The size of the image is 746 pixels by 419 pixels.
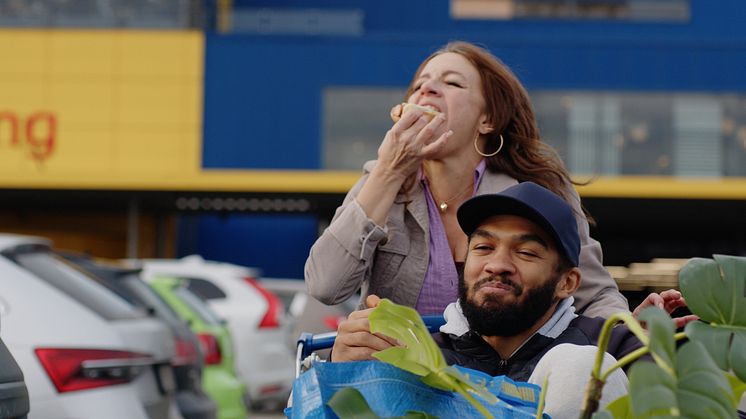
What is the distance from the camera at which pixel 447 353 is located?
330 cm

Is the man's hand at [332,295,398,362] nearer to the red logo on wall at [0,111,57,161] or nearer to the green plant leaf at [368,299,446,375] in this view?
the green plant leaf at [368,299,446,375]

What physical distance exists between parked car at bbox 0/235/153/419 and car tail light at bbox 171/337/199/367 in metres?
0.88

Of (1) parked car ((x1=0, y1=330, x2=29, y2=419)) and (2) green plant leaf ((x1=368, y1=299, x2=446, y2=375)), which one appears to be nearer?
(2) green plant leaf ((x1=368, y1=299, x2=446, y2=375))

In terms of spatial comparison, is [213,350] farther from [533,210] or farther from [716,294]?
[716,294]

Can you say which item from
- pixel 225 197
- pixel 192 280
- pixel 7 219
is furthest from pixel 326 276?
pixel 7 219

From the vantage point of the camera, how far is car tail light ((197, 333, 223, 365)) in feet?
34.9

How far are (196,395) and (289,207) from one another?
22862 millimetres

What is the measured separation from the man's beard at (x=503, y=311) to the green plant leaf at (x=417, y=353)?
1180mm

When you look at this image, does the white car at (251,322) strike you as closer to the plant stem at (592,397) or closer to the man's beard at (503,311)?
the man's beard at (503,311)

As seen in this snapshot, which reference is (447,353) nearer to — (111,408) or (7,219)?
(111,408)

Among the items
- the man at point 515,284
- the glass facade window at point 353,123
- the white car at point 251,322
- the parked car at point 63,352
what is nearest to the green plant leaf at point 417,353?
the man at point 515,284

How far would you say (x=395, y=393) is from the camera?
6.91 ft

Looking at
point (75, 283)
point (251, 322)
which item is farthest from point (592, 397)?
point (251, 322)

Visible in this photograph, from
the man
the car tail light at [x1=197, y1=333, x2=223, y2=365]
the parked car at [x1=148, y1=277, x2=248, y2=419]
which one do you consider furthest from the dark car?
the car tail light at [x1=197, y1=333, x2=223, y2=365]
